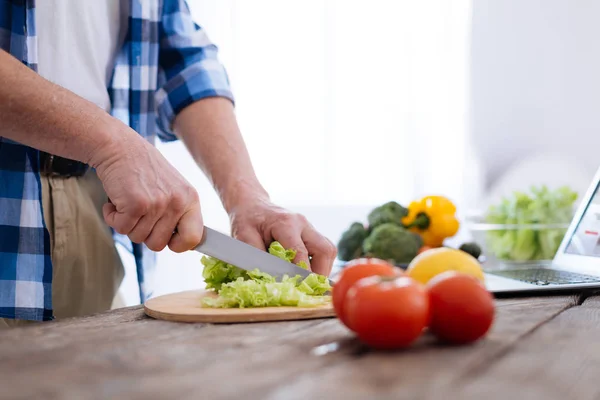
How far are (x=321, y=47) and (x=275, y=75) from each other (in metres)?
0.35

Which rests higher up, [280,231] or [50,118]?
[50,118]

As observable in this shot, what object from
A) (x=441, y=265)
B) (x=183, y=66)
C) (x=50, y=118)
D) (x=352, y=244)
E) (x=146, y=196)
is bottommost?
(x=352, y=244)

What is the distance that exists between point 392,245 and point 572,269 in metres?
0.56

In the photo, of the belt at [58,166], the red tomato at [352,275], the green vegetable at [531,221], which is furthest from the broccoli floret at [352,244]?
the red tomato at [352,275]

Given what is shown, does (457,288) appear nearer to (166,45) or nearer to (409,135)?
(166,45)

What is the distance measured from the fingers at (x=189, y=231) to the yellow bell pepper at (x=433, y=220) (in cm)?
133

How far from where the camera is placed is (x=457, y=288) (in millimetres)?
807

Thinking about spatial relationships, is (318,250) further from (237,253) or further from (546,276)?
(546,276)

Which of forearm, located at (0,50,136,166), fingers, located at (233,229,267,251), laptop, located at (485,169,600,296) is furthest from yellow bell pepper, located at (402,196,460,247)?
forearm, located at (0,50,136,166)

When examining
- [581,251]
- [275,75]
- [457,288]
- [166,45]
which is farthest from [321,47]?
[457,288]

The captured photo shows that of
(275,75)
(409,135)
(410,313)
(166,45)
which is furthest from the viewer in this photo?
(409,135)

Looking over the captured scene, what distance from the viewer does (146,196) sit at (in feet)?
3.80

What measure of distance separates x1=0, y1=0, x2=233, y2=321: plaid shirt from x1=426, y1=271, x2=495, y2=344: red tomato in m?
0.91

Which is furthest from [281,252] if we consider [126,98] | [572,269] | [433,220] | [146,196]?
[433,220]
